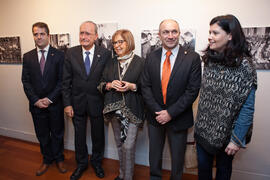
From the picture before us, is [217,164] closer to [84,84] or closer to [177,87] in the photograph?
[177,87]

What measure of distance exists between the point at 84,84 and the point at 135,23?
1035 millimetres

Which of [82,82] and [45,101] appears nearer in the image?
[82,82]

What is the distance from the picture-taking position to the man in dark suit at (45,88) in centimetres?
241

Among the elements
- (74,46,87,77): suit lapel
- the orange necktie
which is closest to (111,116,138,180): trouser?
the orange necktie

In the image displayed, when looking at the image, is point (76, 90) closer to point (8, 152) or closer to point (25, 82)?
point (25, 82)

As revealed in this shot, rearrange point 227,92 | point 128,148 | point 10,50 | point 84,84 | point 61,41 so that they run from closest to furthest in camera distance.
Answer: point 227,92 → point 128,148 → point 84,84 → point 61,41 → point 10,50

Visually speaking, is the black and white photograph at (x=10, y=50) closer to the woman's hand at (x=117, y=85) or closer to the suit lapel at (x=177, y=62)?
the woman's hand at (x=117, y=85)

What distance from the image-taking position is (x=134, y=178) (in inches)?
95.8

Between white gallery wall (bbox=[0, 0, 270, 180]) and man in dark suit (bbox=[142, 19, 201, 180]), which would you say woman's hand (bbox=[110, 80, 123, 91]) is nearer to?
man in dark suit (bbox=[142, 19, 201, 180])

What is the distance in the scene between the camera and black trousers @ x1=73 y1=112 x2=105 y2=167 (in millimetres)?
2381

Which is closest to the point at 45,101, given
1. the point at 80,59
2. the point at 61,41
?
the point at 80,59

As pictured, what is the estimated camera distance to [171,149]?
2.03 meters

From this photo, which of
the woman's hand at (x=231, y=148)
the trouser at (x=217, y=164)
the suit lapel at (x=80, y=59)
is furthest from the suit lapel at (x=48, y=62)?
the woman's hand at (x=231, y=148)

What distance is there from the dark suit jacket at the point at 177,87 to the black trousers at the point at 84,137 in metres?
0.78
